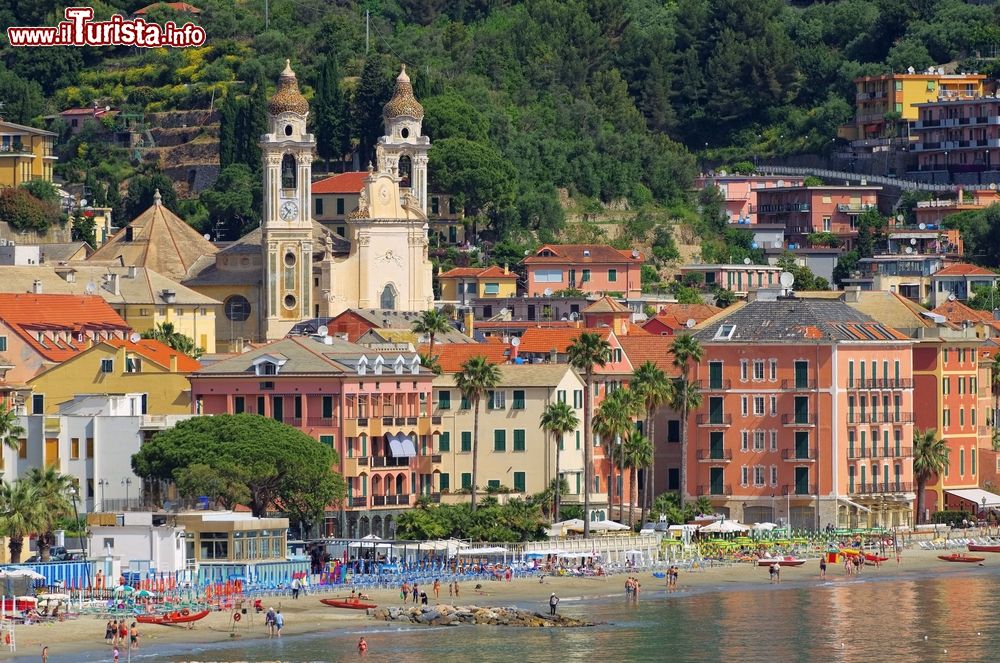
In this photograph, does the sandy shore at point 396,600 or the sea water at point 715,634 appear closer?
the sandy shore at point 396,600

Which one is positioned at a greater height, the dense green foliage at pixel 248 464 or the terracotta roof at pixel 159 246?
the terracotta roof at pixel 159 246

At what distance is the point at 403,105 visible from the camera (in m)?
187

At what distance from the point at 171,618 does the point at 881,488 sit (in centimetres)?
4732

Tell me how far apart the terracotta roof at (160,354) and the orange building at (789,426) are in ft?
74.0

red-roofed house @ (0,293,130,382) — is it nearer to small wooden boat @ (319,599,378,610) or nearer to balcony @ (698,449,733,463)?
small wooden boat @ (319,599,378,610)

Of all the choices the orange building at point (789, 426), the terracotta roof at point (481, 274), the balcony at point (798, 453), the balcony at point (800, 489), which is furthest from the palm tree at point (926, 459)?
the terracotta roof at point (481, 274)

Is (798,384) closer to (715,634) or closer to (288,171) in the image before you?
(715,634)

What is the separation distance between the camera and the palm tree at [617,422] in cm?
13812

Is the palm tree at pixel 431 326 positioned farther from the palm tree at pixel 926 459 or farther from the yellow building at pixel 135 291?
the palm tree at pixel 926 459

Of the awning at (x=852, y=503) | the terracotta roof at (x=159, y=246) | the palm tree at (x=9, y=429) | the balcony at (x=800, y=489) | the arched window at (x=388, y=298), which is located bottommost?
the awning at (x=852, y=503)

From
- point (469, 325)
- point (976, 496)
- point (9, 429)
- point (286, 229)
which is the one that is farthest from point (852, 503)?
point (286, 229)

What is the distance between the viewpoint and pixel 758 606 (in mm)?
122562

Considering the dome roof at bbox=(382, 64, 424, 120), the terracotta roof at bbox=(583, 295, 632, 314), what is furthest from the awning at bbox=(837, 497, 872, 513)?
the dome roof at bbox=(382, 64, 424, 120)

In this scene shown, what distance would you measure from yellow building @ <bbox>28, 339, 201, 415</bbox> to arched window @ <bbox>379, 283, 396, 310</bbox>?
40.3 metres
